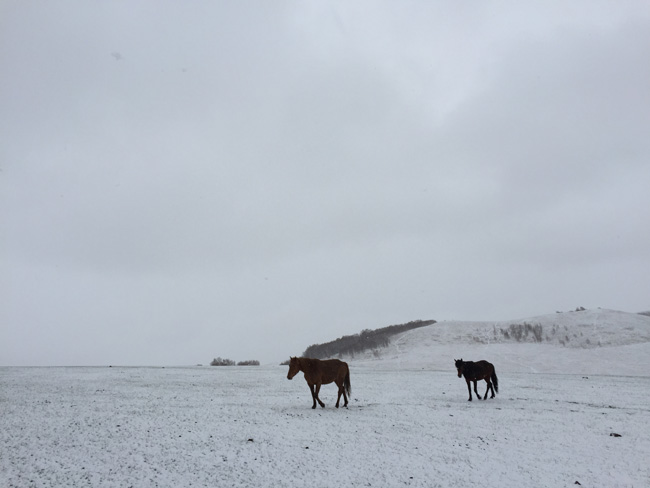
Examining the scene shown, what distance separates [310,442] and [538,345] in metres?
A: 48.0

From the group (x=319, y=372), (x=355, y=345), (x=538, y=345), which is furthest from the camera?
(x=355, y=345)

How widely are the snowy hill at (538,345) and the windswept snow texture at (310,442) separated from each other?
25044 mm

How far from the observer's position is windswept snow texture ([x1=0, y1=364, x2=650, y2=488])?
25.3ft

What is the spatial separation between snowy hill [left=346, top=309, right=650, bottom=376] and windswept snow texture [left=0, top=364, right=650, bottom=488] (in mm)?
25044

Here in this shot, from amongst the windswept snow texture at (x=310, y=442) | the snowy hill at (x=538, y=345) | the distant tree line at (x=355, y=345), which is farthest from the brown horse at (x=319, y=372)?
the distant tree line at (x=355, y=345)

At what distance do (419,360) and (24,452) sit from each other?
40478mm

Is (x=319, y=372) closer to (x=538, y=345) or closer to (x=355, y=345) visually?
(x=538, y=345)

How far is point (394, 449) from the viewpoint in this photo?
9539 millimetres

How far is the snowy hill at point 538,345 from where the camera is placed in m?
40.0

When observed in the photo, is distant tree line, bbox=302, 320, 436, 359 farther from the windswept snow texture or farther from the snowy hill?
the windswept snow texture

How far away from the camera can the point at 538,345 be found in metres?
50.2

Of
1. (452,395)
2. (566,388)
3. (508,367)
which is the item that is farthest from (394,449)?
(508,367)

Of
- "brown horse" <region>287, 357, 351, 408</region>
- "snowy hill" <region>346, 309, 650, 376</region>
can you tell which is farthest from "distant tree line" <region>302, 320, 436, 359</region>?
"brown horse" <region>287, 357, 351, 408</region>

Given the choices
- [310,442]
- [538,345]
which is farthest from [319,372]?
[538,345]
